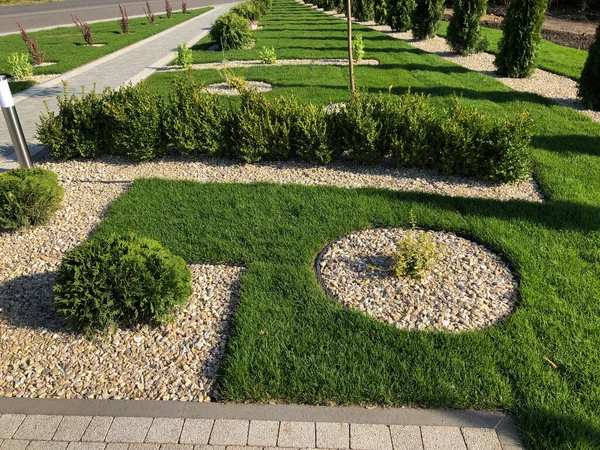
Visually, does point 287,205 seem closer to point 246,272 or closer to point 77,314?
point 246,272

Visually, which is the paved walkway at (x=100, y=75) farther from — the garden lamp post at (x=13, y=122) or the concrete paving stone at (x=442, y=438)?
the concrete paving stone at (x=442, y=438)

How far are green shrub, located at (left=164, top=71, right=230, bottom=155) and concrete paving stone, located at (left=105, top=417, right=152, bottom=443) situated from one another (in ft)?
14.4

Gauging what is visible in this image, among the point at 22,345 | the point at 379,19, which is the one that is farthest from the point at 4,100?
the point at 379,19

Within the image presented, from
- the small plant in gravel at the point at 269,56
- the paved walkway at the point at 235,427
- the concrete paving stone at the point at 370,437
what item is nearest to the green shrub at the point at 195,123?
the paved walkway at the point at 235,427

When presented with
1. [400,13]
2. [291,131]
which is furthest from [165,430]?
[400,13]

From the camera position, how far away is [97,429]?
2.85 meters

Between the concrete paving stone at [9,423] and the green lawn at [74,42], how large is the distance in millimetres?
10570

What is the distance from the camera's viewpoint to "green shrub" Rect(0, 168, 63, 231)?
4988mm

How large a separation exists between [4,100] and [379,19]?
18083mm

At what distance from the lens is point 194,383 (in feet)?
10.4

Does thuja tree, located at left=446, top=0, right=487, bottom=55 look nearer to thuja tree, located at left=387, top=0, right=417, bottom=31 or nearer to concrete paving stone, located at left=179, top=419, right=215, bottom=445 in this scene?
thuja tree, located at left=387, top=0, right=417, bottom=31

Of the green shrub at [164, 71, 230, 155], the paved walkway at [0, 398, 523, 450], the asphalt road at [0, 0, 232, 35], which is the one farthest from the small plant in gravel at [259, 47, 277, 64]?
the asphalt road at [0, 0, 232, 35]

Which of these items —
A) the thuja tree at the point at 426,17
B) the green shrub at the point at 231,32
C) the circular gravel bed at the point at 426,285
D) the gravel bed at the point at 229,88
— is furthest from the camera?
the thuja tree at the point at 426,17

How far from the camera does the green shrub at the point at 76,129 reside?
6746mm
